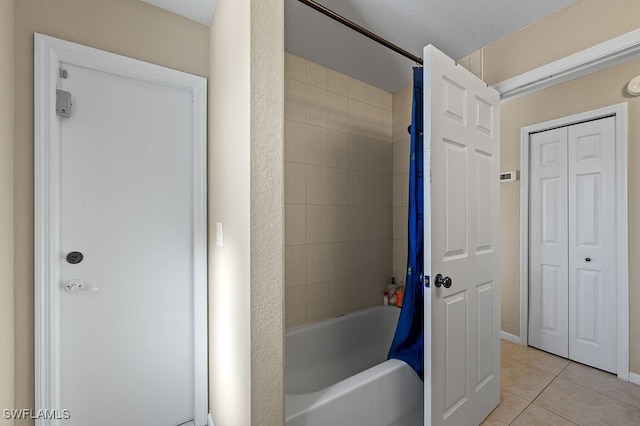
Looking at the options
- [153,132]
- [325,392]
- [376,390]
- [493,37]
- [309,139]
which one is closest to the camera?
[325,392]

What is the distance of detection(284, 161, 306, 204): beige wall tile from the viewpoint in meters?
2.07

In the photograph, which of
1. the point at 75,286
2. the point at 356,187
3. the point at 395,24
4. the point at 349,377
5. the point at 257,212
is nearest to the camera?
the point at 257,212

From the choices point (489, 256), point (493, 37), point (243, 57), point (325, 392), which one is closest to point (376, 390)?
point (325, 392)

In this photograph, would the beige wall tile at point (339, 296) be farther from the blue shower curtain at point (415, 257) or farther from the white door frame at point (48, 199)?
the white door frame at point (48, 199)

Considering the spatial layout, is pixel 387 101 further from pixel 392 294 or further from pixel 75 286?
pixel 75 286

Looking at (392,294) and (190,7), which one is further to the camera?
(392,294)

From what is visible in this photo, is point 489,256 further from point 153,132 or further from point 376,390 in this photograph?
point 153,132

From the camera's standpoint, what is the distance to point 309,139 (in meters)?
2.17

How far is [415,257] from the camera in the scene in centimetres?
156

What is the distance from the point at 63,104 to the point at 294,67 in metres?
1.39

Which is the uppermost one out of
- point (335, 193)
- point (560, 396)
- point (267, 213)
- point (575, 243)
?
point (335, 193)

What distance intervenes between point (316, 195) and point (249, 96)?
1.26 metres

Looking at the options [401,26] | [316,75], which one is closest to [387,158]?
[316,75]

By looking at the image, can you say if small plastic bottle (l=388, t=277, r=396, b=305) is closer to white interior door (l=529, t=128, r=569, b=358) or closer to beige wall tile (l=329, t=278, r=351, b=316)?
beige wall tile (l=329, t=278, r=351, b=316)
